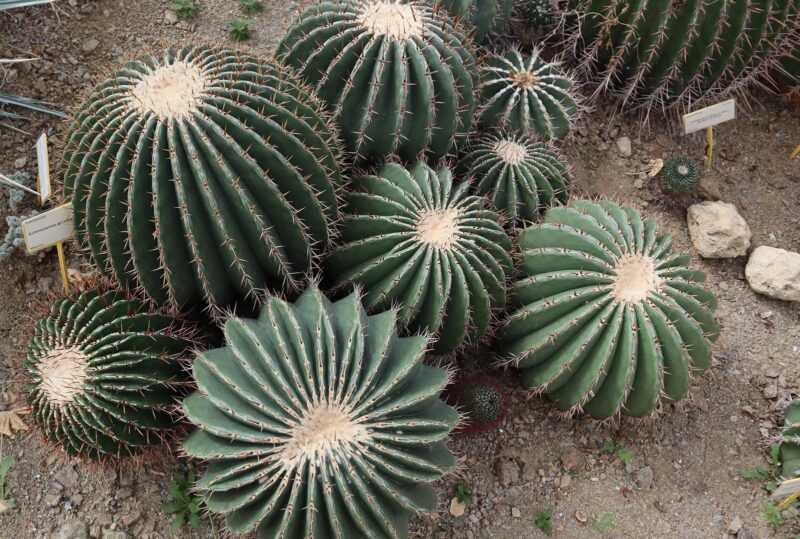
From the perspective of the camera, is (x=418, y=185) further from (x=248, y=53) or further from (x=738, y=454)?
(x=738, y=454)

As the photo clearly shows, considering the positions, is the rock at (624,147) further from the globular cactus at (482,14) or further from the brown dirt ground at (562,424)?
the globular cactus at (482,14)

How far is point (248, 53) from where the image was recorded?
3496 millimetres

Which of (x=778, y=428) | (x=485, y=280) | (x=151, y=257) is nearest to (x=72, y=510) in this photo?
(x=151, y=257)

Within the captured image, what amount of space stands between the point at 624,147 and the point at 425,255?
100 inches

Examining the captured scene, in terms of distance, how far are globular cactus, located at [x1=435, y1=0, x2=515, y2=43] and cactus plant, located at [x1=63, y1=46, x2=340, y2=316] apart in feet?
4.73

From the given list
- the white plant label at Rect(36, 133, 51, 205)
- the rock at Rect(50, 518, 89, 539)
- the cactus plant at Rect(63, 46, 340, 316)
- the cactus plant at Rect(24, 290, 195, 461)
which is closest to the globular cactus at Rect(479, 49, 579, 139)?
the cactus plant at Rect(63, 46, 340, 316)

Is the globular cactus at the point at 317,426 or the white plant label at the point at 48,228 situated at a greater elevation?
the white plant label at the point at 48,228

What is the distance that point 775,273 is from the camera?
4.58 meters

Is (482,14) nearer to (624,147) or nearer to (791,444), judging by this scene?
(624,147)

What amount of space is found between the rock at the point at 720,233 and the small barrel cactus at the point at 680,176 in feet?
0.68

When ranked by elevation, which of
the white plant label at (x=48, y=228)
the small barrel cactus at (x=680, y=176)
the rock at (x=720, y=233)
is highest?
the small barrel cactus at (x=680, y=176)

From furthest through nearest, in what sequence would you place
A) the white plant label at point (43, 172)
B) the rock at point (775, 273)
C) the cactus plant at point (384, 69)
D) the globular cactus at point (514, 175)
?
the rock at point (775, 273) < the globular cactus at point (514, 175) < the cactus plant at point (384, 69) < the white plant label at point (43, 172)

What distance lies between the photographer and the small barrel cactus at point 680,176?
482 cm

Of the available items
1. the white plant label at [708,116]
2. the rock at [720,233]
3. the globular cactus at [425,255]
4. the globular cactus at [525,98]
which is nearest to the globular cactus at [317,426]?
the globular cactus at [425,255]
